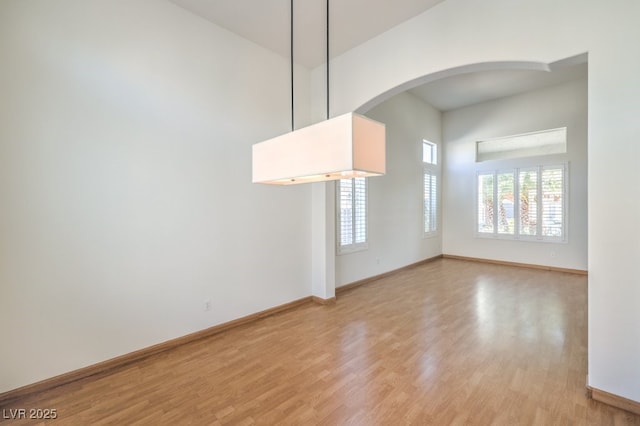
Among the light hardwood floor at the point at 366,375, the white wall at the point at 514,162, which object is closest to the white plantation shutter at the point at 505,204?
the white wall at the point at 514,162

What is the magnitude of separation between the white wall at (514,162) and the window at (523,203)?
0.46 ft

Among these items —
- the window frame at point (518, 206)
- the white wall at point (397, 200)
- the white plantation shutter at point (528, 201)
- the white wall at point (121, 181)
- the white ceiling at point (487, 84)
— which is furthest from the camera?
the white plantation shutter at point (528, 201)

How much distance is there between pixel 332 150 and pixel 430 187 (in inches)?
258

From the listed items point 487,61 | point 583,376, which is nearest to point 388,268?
point 583,376

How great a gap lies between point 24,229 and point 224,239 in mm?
1675

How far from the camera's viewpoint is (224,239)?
3.39m

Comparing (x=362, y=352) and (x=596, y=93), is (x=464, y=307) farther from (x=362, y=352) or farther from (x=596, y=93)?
(x=596, y=93)

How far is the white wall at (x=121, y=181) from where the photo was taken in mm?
2211

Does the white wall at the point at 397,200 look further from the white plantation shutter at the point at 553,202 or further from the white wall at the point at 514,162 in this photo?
the white plantation shutter at the point at 553,202

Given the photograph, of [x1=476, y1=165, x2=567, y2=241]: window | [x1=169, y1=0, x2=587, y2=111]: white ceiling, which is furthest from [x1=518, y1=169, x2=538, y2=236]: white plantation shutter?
[x1=169, y1=0, x2=587, y2=111]: white ceiling

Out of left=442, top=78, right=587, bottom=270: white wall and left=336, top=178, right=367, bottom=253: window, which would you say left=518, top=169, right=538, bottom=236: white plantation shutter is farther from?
left=336, top=178, right=367, bottom=253: window

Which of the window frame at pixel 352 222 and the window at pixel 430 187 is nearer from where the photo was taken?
the window frame at pixel 352 222

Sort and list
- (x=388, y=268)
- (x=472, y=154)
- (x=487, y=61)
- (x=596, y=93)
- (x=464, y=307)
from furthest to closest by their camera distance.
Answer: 1. (x=472, y=154)
2. (x=388, y=268)
3. (x=464, y=307)
4. (x=487, y=61)
5. (x=596, y=93)

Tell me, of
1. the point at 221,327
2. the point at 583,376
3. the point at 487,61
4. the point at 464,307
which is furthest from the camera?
the point at 464,307
